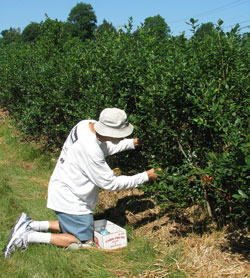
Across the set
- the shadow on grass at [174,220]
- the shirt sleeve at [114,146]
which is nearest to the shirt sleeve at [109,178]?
the shadow on grass at [174,220]

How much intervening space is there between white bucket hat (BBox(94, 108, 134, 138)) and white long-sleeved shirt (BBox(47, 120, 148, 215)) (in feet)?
0.52

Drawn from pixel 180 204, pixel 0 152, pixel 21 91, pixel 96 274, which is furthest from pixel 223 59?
pixel 21 91

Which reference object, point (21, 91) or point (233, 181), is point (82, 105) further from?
point (21, 91)

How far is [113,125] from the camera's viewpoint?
377 cm

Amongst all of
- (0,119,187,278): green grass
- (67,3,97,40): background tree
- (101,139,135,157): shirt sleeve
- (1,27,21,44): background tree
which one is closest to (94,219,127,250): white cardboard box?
(0,119,187,278): green grass

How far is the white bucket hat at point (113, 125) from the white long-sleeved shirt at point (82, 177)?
16 centimetres

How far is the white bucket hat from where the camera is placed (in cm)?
376

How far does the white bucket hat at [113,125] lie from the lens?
12.3 ft

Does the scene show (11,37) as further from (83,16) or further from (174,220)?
(174,220)

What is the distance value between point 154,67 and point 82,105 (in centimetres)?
199

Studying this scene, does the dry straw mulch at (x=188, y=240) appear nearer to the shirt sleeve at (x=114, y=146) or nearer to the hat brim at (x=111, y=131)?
the shirt sleeve at (x=114, y=146)

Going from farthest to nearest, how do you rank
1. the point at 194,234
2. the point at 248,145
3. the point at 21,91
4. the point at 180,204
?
1. the point at 21,91
2. the point at 194,234
3. the point at 180,204
4. the point at 248,145

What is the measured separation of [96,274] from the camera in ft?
11.4

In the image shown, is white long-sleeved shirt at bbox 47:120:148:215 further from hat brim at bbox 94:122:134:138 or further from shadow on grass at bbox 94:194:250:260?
shadow on grass at bbox 94:194:250:260
